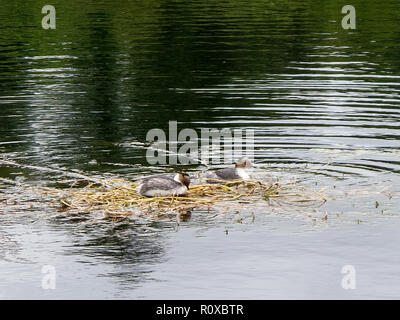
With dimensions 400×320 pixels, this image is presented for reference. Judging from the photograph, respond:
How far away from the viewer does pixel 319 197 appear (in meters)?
13.9

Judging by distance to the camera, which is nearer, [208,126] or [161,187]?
[161,187]

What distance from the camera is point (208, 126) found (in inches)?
786

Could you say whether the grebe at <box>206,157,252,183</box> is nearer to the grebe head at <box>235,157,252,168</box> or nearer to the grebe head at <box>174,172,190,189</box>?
the grebe head at <box>235,157,252,168</box>

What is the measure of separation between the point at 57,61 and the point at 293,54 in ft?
28.4

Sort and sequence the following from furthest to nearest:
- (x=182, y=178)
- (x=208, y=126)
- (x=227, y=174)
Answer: (x=208, y=126) → (x=227, y=174) → (x=182, y=178)

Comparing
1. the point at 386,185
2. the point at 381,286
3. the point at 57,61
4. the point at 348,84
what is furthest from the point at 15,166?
the point at 57,61

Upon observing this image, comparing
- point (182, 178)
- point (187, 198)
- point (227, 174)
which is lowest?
point (187, 198)

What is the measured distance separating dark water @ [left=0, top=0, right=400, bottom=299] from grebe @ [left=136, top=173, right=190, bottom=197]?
0.63 meters

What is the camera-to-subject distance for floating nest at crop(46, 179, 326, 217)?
13.6 meters

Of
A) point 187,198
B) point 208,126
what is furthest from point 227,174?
point 208,126

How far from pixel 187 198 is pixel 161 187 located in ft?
1.46

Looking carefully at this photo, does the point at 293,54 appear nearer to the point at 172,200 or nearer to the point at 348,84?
the point at 348,84

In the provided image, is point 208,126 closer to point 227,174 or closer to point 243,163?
point 243,163

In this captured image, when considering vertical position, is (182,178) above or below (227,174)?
above
